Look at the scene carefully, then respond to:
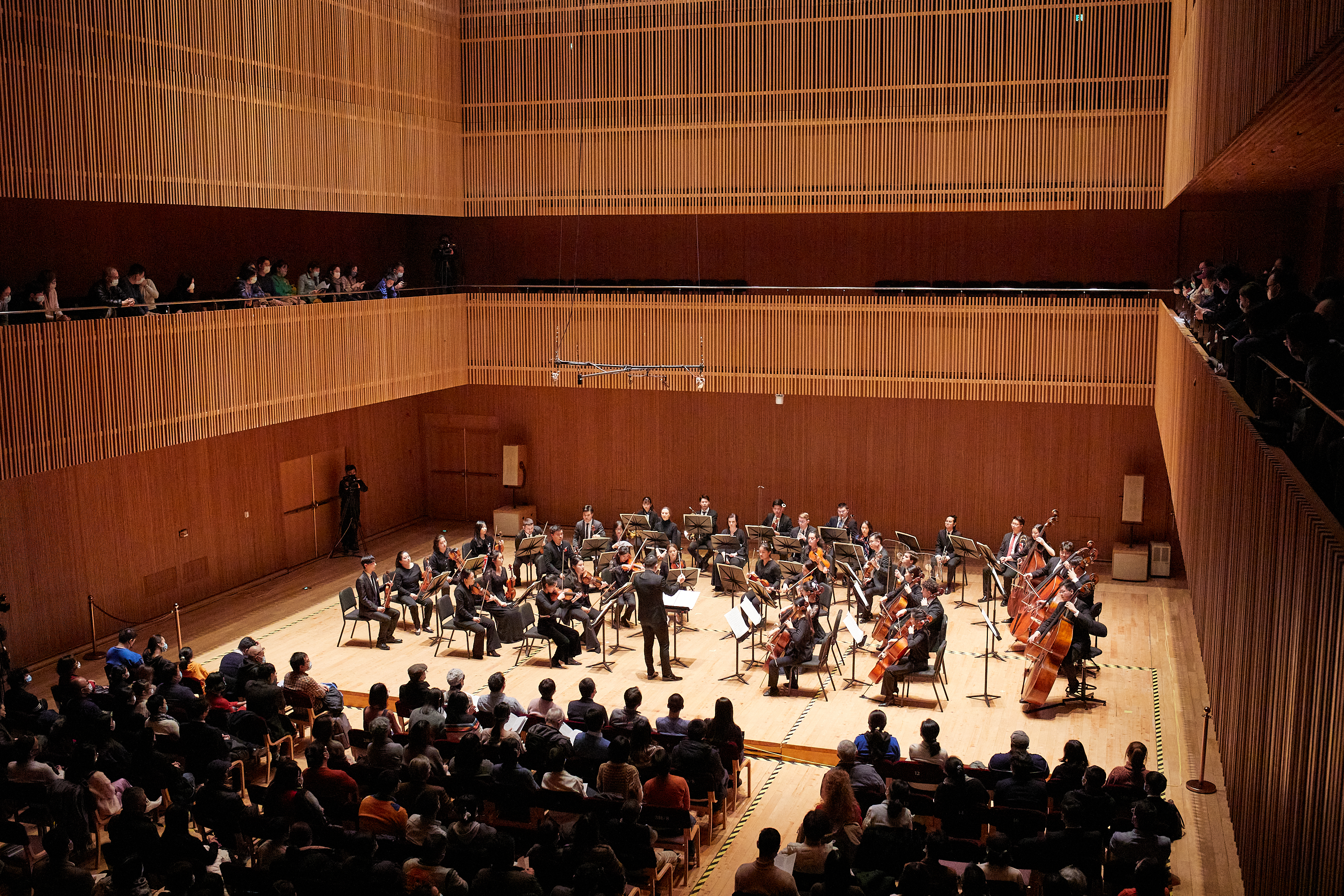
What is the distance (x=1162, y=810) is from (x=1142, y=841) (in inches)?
17.7

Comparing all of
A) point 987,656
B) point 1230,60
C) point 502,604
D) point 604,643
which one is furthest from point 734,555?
point 1230,60

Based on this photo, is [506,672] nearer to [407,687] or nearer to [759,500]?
[407,687]

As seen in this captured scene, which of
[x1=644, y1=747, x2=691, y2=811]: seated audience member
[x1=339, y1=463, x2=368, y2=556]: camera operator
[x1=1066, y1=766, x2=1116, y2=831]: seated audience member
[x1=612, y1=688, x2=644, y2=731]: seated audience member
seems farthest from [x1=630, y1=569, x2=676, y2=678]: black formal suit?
[x1=339, y1=463, x2=368, y2=556]: camera operator

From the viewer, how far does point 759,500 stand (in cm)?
2086

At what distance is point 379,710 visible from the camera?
1051cm

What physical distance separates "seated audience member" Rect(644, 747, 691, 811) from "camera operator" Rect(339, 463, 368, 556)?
11874 millimetres

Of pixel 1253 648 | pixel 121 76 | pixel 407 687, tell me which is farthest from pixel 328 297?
pixel 1253 648

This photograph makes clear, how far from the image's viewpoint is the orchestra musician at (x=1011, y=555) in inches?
640

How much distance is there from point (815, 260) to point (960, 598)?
623 cm

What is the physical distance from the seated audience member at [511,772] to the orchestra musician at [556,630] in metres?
5.52

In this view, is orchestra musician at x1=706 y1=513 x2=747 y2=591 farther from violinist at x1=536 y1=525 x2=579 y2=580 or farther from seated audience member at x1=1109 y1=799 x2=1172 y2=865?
seated audience member at x1=1109 y1=799 x2=1172 y2=865

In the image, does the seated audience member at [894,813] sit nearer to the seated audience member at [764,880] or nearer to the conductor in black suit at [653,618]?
the seated audience member at [764,880]

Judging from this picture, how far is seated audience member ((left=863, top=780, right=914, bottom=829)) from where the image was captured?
26.4ft

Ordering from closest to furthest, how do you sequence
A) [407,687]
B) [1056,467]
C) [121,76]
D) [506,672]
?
[407,687] < [121,76] < [506,672] < [1056,467]
